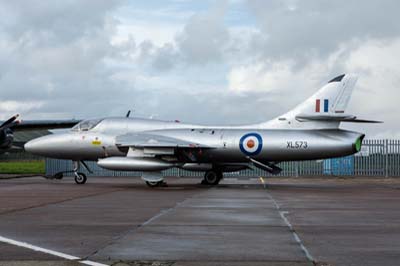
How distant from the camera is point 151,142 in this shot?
26.3 m

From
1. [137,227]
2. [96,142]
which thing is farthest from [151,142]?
[137,227]

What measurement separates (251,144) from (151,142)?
12.8ft

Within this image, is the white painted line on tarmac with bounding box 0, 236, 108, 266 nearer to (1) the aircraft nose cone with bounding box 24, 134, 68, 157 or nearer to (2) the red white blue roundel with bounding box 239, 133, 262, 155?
(2) the red white blue roundel with bounding box 239, 133, 262, 155


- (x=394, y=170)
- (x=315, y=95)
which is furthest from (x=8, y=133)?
(x=394, y=170)

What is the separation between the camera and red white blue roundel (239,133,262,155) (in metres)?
26.1

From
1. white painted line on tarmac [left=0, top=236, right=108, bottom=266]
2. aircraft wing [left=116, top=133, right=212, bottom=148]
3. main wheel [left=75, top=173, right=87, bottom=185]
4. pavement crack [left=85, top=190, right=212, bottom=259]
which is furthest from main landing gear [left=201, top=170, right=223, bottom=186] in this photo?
white painted line on tarmac [left=0, top=236, right=108, bottom=266]

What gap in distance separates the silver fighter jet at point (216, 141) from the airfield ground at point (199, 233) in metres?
7.49

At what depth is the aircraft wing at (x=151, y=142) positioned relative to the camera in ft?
86.0

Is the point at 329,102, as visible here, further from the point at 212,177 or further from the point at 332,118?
the point at 212,177

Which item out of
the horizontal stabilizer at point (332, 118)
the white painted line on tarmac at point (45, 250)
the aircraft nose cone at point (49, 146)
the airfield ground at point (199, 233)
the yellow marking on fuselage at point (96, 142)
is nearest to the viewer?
the white painted line on tarmac at point (45, 250)

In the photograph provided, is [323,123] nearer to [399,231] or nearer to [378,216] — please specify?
[378,216]

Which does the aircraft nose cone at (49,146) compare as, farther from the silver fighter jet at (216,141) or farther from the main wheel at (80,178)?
the main wheel at (80,178)

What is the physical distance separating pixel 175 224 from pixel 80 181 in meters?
18.6

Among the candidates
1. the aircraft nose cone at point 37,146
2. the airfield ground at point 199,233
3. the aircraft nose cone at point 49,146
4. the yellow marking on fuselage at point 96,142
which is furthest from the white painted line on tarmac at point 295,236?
the aircraft nose cone at point 37,146
